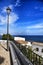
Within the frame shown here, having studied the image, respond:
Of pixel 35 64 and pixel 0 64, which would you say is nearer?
pixel 35 64

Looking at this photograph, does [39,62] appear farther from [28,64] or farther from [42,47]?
[42,47]

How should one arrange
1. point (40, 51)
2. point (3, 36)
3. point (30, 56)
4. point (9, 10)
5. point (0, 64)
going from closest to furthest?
point (30, 56) < point (0, 64) < point (9, 10) < point (3, 36) < point (40, 51)

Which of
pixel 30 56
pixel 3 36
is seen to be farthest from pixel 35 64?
pixel 3 36

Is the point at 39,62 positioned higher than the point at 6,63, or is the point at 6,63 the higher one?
the point at 39,62

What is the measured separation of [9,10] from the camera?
14.3 meters

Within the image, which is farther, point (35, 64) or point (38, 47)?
point (38, 47)

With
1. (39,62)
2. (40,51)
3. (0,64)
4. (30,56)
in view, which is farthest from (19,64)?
(40,51)

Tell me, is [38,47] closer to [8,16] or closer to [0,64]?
[8,16]

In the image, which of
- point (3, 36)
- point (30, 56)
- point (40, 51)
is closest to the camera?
point (30, 56)

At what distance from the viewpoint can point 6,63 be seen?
911cm

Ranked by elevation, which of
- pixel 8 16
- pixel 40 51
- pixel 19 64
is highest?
pixel 8 16

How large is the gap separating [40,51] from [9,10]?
2174 cm

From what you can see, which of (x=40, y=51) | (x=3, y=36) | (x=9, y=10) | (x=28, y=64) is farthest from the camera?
(x=40, y=51)

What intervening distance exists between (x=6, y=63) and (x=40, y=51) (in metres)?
26.0
